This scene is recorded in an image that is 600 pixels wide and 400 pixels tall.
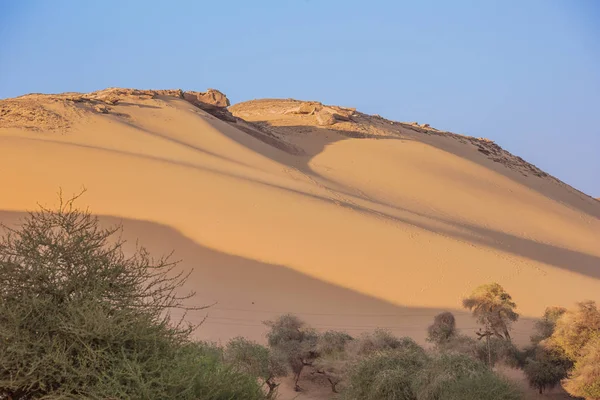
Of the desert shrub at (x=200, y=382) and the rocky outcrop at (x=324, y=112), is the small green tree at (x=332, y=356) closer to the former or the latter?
the desert shrub at (x=200, y=382)

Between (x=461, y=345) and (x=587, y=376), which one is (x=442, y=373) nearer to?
(x=587, y=376)

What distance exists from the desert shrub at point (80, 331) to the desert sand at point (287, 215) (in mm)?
9865

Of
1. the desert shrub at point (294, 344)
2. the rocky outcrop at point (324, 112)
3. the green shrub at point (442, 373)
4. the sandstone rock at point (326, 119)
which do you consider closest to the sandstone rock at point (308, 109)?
the rocky outcrop at point (324, 112)

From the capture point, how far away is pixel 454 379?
32.2ft

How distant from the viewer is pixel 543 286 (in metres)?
20.4

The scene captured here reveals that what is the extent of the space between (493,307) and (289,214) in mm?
9387

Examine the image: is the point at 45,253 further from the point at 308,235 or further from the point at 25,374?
the point at 308,235

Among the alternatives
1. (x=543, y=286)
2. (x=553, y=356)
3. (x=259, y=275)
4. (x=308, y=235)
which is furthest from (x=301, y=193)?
(x=553, y=356)

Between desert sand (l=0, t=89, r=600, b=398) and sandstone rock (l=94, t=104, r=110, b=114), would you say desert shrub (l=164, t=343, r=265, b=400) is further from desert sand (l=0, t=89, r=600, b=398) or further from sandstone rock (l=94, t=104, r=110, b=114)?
sandstone rock (l=94, t=104, r=110, b=114)

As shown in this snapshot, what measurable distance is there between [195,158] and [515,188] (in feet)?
74.4

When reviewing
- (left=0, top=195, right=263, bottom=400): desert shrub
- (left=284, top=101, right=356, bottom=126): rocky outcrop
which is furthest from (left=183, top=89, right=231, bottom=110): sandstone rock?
(left=0, top=195, right=263, bottom=400): desert shrub

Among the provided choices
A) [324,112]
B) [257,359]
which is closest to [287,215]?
[257,359]

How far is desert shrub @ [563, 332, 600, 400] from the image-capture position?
33.9 feet

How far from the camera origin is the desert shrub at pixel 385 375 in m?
10.6
